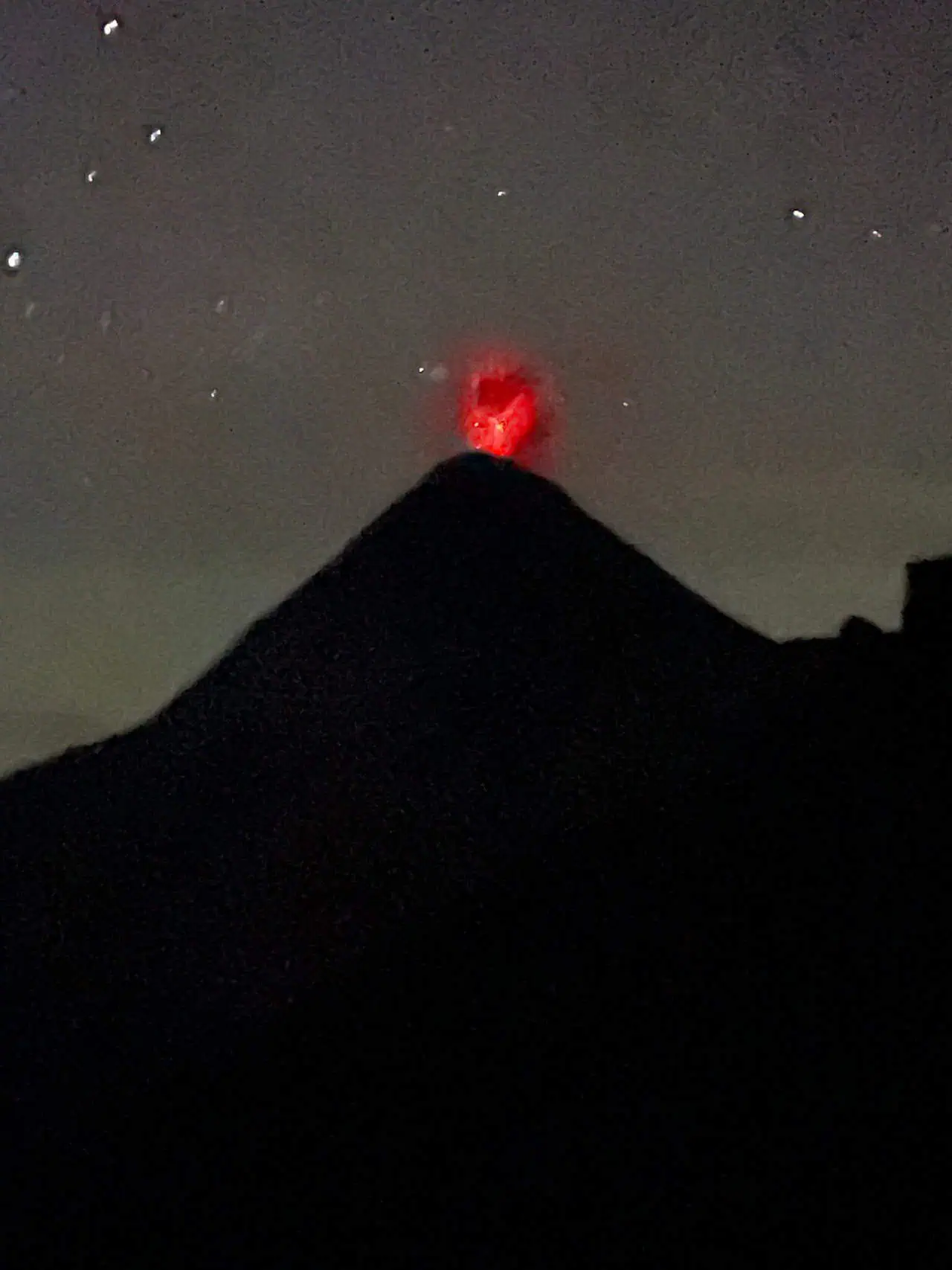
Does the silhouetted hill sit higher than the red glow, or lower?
lower

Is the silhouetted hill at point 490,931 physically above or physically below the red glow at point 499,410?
below

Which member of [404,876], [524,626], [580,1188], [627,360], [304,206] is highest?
[304,206]

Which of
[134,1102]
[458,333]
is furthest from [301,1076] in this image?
[458,333]

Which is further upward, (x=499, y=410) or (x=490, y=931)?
(x=499, y=410)

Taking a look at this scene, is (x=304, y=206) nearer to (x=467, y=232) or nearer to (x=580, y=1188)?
(x=467, y=232)
